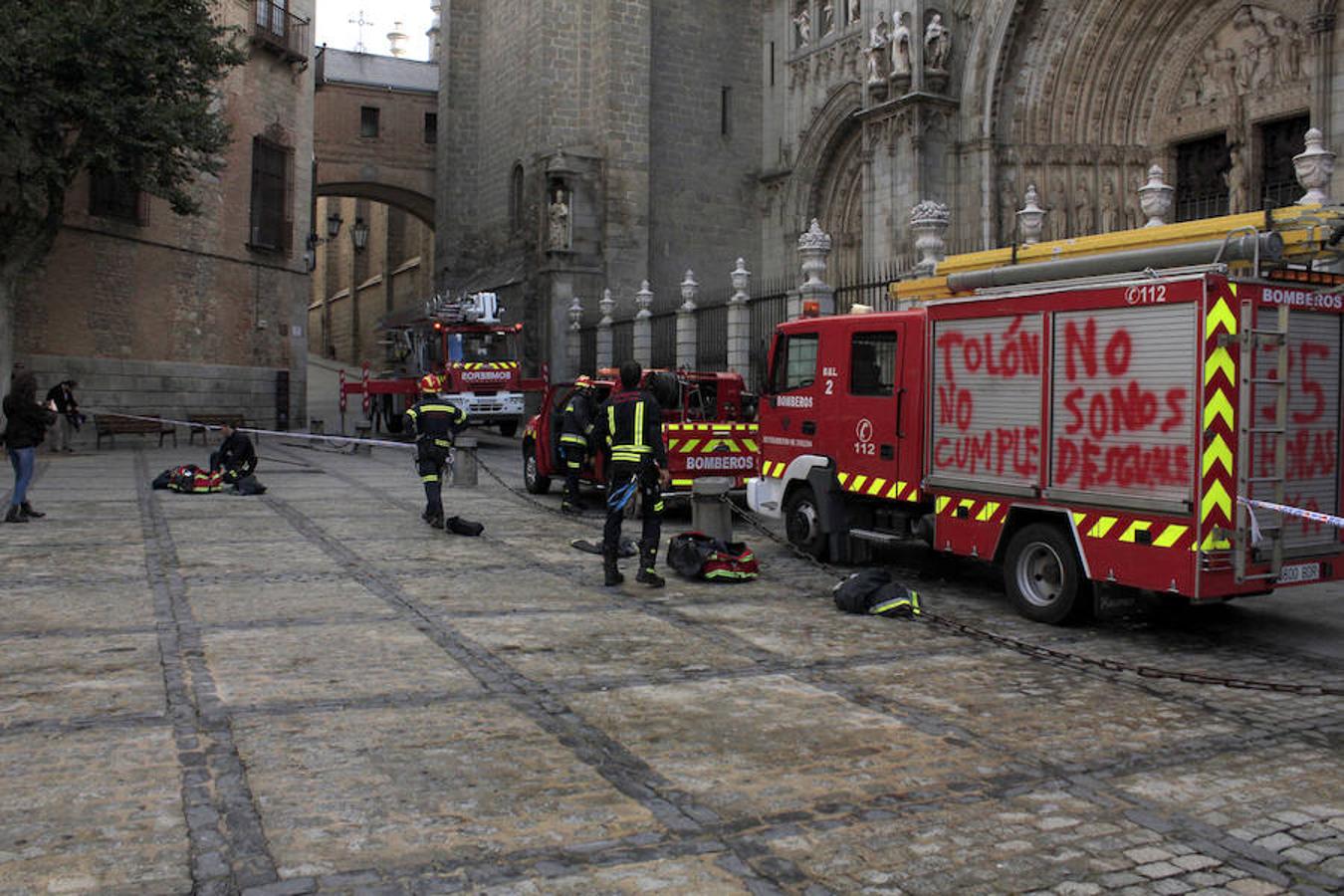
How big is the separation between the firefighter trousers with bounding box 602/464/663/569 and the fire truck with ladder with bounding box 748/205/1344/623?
6.89 ft

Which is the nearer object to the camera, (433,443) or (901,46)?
(433,443)

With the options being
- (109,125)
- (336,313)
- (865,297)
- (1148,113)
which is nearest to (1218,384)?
(865,297)

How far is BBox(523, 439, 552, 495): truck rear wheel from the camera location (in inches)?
639

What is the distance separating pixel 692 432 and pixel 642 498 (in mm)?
4423

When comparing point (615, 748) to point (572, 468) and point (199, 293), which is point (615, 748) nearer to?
point (572, 468)

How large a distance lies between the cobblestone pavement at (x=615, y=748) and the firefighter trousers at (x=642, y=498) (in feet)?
1.21

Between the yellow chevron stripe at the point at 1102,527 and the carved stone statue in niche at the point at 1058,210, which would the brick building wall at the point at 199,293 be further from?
the yellow chevron stripe at the point at 1102,527

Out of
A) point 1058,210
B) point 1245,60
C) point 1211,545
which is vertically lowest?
point 1211,545

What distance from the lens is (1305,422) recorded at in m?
7.59

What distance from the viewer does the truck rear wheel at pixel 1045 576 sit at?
7.91 metres

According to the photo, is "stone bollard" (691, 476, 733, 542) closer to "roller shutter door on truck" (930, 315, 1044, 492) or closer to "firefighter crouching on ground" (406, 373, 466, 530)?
"roller shutter door on truck" (930, 315, 1044, 492)

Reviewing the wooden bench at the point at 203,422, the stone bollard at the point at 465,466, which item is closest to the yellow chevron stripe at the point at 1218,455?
the stone bollard at the point at 465,466

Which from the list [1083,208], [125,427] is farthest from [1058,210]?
[125,427]

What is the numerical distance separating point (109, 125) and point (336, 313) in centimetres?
3602
